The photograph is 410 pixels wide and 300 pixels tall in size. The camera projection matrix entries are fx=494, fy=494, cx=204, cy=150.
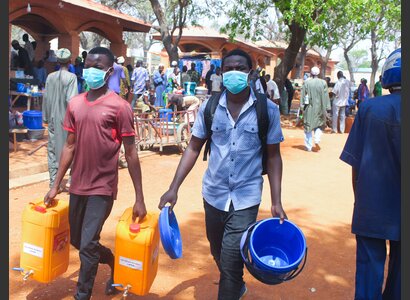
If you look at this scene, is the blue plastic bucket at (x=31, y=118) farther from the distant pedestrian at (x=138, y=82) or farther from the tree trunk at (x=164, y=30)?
the tree trunk at (x=164, y=30)

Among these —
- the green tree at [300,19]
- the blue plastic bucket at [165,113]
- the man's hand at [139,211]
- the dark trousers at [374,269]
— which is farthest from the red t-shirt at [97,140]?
the green tree at [300,19]

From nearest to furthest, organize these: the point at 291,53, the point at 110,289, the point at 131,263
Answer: the point at 131,263, the point at 110,289, the point at 291,53

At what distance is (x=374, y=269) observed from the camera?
9.36 feet

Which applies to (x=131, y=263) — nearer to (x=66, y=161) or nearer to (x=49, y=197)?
(x=49, y=197)

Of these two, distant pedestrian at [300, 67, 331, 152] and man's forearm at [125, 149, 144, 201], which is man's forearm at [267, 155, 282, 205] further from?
Result: distant pedestrian at [300, 67, 331, 152]

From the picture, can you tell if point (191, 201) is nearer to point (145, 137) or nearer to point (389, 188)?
point (145, 137)

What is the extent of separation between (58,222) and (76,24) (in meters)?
14.8

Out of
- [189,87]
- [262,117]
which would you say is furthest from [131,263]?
[189,87]

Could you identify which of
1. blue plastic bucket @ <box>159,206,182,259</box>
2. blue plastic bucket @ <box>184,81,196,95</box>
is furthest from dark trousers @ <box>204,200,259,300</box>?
blue plastic bucket @ <box>184,81,196,95</box>

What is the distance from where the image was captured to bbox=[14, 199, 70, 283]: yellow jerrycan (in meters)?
3.38

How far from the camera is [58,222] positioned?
345 centimetres

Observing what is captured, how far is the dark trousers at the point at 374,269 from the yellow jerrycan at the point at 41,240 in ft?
6.64

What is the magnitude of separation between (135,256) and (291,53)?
51.5ft

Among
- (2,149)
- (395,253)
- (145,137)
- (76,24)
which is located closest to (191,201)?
(145,137)
